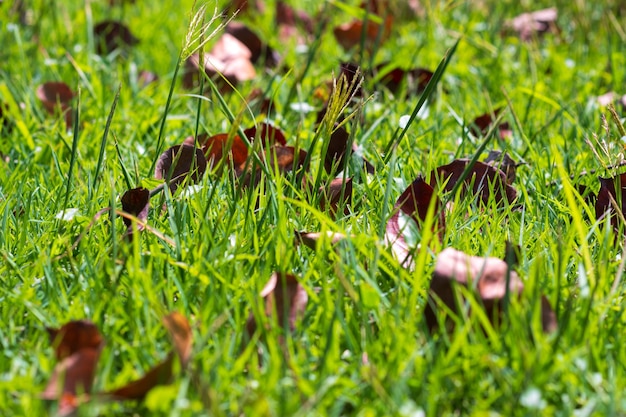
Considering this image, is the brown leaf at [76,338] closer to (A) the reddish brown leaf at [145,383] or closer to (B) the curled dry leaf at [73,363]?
(B) the curled dry leaf at [73,363]

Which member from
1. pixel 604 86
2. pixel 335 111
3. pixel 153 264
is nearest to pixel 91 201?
pixel 153 264

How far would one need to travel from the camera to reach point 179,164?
163cm

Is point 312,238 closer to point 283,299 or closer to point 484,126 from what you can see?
point 283,299

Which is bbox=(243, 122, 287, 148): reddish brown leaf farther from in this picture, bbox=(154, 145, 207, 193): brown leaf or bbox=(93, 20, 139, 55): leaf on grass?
bbox=(93, 20, 139, 55): leaf on grass

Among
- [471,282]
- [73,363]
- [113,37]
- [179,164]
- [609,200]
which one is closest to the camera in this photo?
[73,363]

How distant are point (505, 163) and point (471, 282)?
0.66 meters

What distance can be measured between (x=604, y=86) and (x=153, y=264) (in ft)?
5.50

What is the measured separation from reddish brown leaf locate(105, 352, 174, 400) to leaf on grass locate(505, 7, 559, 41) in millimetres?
2241

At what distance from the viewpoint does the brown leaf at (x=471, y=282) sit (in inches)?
44.6

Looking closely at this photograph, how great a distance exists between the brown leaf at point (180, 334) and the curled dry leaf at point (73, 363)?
0.08 metres

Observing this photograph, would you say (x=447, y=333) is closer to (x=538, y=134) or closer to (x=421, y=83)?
(x=538, y=134)

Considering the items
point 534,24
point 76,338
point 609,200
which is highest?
point 76,338

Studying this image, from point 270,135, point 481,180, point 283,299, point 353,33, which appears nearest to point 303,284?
point 283,299

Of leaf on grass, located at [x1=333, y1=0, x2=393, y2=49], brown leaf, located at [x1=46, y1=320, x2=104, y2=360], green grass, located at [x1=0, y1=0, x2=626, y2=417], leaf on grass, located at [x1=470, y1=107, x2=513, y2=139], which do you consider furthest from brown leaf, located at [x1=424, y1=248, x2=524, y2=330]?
leaf on grass, located at [x1=333, y1=0, x2=393, y2=49]
